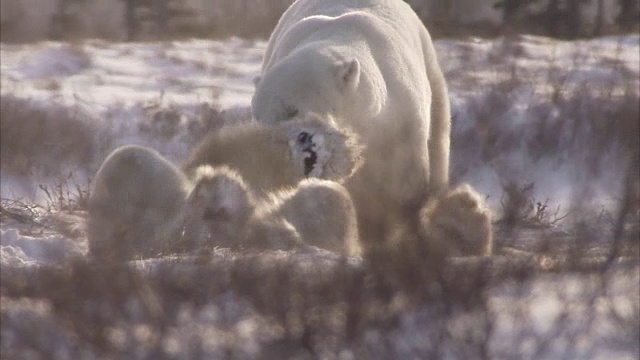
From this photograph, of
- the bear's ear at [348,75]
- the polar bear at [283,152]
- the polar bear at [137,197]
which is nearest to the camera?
the polar bear at [137,197]

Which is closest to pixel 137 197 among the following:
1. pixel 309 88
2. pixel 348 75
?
pixel 309 88

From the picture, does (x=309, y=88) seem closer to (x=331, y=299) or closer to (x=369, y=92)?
(x=369, y=92)

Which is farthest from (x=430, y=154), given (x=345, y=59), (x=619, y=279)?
(x=619, y=279)

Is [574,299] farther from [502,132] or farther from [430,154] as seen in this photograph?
[502,132]

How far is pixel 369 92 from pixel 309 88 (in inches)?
13.6

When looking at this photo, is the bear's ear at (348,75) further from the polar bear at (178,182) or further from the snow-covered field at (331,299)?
the snow-covered field at (331,299)

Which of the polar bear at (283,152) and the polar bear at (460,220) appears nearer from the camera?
the polar bear at (283,152)

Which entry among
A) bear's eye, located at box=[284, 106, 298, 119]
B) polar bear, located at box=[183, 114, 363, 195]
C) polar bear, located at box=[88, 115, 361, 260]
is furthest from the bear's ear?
polar bear, located at box=[88, 115, 361, 260]

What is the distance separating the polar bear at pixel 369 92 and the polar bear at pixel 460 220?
0.36 ft

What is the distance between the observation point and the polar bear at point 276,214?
467 centimetres

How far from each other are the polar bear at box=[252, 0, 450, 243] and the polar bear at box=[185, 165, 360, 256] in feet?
0.96

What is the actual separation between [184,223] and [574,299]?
180 cm

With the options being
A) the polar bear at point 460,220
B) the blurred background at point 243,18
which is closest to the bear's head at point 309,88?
the polar bear at point 460,220

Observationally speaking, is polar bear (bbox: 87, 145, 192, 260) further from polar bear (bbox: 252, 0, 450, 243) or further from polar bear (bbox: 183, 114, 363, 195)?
polar bear (bbox: 252, 0, 450, 243)
